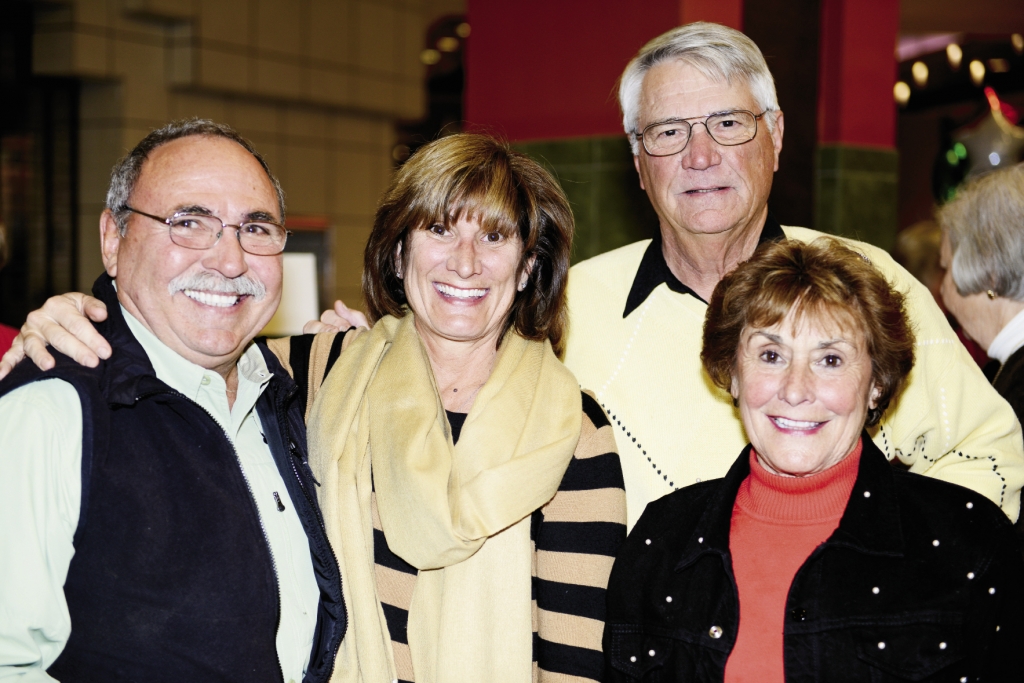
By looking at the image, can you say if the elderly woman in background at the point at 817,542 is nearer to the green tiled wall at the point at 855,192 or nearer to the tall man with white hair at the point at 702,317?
the tall man with white hair at the point at 702,317

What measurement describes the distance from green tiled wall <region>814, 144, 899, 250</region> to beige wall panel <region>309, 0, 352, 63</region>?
185 inches

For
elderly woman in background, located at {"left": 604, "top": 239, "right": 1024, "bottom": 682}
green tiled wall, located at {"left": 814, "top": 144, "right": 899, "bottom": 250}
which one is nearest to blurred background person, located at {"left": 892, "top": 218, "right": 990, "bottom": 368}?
green tiled wall, located at {"left": 814, "top": 144, "right": 899, "bottom": 250}

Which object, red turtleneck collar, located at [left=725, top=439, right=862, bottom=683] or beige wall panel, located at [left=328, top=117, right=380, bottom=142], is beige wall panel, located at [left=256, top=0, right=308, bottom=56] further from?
red turtleneck collar, located at [left=725, top=439, right=862, bottom=683]

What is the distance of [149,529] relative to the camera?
5.36ft

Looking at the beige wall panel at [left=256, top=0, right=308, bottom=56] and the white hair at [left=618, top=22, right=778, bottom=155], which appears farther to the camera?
the beige wall panel at [left=256, top=0, right=308, bottom=56]

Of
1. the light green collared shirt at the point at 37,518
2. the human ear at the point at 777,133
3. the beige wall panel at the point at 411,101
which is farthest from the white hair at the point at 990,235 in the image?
the beige wall panel at the point at 411,101

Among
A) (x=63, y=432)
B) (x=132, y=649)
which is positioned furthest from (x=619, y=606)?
(x=63, y=432)

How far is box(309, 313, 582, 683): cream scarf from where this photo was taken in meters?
A: 1.99

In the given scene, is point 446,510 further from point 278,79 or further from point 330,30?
point 330,30

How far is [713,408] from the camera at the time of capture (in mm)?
2252

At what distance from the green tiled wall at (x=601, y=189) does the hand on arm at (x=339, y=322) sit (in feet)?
5.10

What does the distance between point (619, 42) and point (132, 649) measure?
310 centimetres

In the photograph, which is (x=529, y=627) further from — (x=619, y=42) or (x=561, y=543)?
(x=619, y=42)

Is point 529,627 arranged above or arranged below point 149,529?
below
